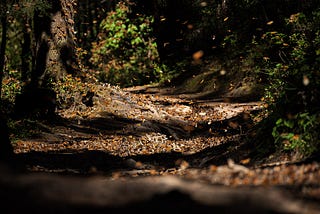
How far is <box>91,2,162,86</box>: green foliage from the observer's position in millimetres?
25250

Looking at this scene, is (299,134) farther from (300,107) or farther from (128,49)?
(128,49)

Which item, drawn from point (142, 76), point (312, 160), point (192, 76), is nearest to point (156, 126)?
point (312, 160)

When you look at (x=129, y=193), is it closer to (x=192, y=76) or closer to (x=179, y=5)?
(x=192, y=76)

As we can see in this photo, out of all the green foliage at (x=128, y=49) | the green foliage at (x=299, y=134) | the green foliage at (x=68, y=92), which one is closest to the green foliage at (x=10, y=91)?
the green foliage at (x=68, y=92)

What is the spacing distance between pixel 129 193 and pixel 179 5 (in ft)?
70.2

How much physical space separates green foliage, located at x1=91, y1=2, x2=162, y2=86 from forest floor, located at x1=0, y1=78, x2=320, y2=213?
27.8 feet

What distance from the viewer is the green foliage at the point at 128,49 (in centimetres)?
2525

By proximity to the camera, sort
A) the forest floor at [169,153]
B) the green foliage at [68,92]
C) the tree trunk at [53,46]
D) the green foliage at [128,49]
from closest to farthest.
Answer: the forest floor at [169,153]
the green foliage at [68,92]
the tree trunk at [53,46]
the green foliage at [128,49]

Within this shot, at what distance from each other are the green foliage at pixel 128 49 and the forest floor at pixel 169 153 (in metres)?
8.46

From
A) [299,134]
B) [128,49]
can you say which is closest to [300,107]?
[299,134]

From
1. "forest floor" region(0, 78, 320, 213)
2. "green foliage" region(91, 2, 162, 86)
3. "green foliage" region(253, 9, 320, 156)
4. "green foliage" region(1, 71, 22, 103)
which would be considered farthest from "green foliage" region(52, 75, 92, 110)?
"green foliage" region(91, 2, 162, 86)

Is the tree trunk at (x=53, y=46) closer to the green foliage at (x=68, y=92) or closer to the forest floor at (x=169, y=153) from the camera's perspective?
the green foliage at (x=68, y=92)

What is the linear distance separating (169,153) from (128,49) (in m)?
18.3

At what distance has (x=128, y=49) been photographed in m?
27.1
